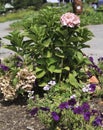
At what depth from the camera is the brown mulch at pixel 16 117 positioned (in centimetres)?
516

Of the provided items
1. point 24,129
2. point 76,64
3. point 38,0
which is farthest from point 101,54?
point 38,0

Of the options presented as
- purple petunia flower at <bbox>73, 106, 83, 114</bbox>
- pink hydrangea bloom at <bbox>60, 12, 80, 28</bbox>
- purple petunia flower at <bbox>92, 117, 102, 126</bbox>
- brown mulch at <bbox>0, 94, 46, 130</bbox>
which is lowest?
brown mulch at <bbox>0, 94, 46, 130</bbox>

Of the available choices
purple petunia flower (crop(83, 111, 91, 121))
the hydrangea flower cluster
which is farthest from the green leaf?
purple petunia flower (crop(83, 111, 91, 121))

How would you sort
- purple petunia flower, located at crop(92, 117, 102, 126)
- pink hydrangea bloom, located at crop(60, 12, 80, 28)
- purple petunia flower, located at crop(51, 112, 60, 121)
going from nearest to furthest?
purple petunia flower, located at crop(92, 117, 102, 126) → purple petunia flower, located at crop(51, 112, 60, 121) → pink hydrangea bloom, located at crop(60, 12, 80, 28)

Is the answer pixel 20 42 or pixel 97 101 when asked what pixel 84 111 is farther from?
pixel 20 42

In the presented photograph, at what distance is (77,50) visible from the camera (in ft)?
19.7

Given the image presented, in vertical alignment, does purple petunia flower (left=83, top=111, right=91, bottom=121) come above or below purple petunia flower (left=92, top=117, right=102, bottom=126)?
above

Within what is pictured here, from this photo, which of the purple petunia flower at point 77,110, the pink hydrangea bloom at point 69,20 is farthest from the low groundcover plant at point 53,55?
the purple petunia flower at point 77,110

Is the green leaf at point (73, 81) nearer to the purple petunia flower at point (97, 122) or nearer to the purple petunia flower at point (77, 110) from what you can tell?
the purple petunia flower at point (77, 110)

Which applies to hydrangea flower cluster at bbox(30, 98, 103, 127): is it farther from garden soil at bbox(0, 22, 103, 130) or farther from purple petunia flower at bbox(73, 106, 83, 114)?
garden soil at bbox(0, 22, 103, 130)

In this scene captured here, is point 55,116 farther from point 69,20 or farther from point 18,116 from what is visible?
point 69,20

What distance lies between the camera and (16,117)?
5.52m

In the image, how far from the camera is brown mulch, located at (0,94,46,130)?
5.16 meters

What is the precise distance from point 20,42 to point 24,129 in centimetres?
142
